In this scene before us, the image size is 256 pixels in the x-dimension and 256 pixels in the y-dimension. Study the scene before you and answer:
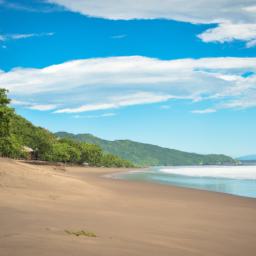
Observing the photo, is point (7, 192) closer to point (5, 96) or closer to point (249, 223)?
point (249, 223)

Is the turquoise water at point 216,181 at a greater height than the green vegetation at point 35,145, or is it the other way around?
the green vegetation at point 35,145

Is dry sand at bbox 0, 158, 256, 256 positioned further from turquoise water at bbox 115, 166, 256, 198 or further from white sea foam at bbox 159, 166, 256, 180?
white sea foam at bbox 159, 166, 256, 180

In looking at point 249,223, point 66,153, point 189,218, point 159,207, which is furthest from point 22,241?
point 66,153

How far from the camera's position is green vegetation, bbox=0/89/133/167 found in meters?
49.3

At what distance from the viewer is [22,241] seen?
263 inches

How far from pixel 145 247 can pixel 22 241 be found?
98.4 inches

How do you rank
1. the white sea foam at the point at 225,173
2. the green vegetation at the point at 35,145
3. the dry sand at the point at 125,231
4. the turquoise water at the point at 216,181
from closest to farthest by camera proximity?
the dry sand at the point at 125,231 < the turquoise water at the point at 216,181 < the green vegetation at the point at 35,145 < the white sea foam at the point at 225,173

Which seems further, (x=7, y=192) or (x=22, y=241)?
(x=7, y=192)

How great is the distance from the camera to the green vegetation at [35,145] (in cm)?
4932

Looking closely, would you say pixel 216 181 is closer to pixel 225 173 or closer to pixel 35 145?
pixel 225 173

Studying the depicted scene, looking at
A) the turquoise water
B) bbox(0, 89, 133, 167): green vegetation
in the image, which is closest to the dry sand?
the turquoise water

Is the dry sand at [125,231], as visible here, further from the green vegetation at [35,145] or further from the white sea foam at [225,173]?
the white sea foam at [225,173]

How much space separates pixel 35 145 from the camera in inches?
4377

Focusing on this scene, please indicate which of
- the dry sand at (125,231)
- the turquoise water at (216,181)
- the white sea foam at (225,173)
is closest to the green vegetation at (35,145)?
the turquoise water at (216,181)
